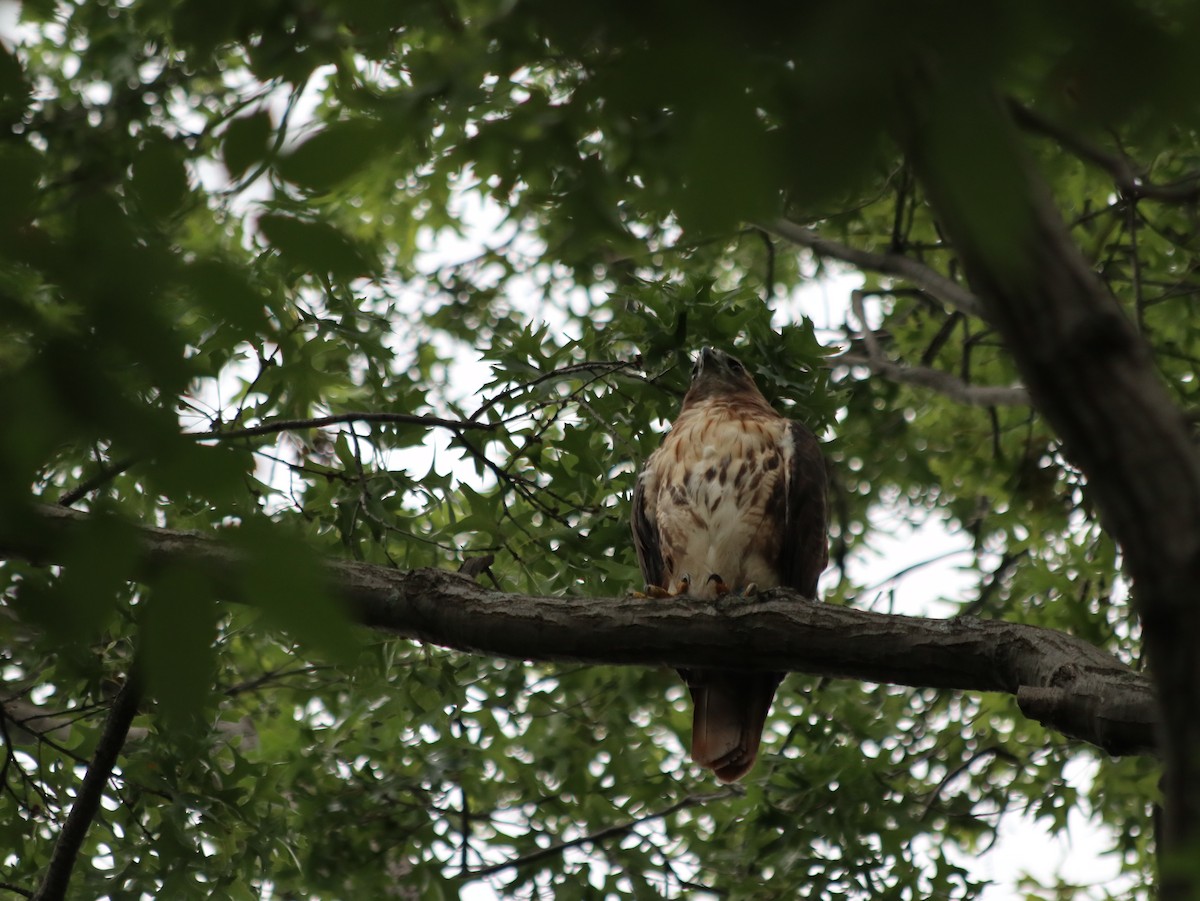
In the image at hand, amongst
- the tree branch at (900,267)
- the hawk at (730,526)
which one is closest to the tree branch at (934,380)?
the tree branch at (900,267)

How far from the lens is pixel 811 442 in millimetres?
5559

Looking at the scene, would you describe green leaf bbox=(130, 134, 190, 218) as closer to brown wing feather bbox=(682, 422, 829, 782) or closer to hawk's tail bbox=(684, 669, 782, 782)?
brown wing feather bbox=(682, 422, 829, 782)

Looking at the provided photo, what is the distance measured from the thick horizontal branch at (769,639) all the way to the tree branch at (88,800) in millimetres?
727

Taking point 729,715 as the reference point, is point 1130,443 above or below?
below

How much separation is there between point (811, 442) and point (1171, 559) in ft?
13.4

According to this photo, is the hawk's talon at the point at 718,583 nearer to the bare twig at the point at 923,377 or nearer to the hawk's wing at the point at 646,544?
the hawk's wing at the point at 646,544

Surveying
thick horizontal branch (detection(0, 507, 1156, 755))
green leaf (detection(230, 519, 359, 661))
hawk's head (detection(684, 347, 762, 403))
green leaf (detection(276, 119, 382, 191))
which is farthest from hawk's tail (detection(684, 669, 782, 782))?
green leaf (detection(276, 119, 382, 191))

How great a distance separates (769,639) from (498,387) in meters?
2.01

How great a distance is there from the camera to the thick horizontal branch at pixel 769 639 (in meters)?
3.12

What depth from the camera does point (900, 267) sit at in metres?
6.23

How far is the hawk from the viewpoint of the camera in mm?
5258

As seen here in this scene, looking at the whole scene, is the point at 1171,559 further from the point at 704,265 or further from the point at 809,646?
the point at 704,265

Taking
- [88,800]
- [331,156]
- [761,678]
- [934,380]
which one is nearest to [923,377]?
[934,380]

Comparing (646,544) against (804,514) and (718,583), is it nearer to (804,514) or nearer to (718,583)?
(718,583)
